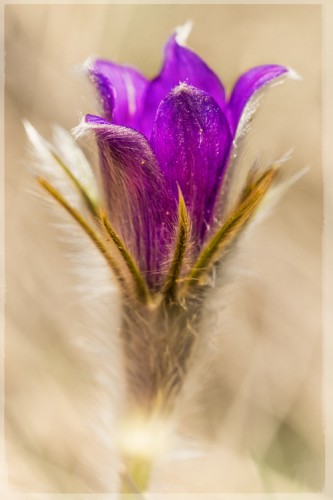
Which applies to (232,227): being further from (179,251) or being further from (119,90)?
(119,90)

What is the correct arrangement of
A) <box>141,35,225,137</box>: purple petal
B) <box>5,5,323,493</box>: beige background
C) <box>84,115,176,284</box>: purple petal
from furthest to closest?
<box>5,5,323,493</box>: beige background → <box>141,35,225,137</box>: purple petal → <box>84,115,176,284</box>: purple petal

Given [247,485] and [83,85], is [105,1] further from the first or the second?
[247,485]

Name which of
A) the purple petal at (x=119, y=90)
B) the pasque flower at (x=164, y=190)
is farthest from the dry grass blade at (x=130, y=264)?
the purple petal at (x=119, y=90)

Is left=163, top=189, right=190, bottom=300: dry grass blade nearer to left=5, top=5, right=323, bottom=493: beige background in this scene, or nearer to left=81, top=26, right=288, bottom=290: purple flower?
left=81, top=26, right=288, bottom=290: purple flower

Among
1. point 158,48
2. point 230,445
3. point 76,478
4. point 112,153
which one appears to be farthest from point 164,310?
point 158,48

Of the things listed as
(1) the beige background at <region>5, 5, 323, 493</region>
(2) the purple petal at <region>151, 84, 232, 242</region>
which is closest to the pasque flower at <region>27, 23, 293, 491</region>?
(2) the purple petal at <region>151, 84, 232, 242</region>

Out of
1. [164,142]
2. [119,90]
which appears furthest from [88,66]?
[164,142]

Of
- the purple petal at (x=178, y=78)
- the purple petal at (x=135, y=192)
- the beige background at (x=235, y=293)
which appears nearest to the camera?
the purple petal at (x=135, y=192)

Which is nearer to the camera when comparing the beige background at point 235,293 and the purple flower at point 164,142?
the purple flower at point 164,142

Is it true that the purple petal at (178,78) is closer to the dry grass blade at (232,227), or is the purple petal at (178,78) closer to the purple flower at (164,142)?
the purple flower at (164,142)
